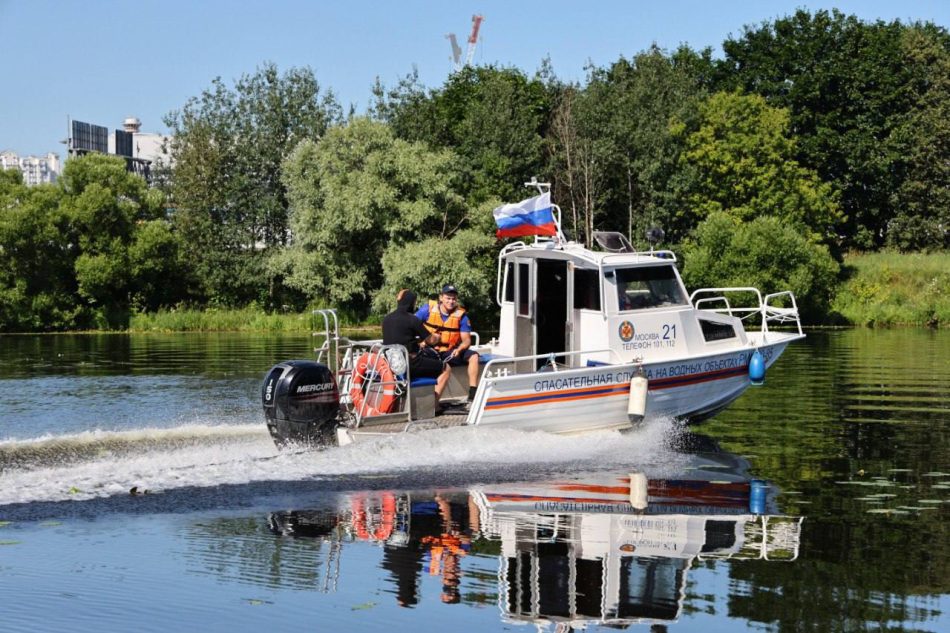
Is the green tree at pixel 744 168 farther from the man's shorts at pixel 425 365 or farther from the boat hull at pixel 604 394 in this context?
the man's shorts at pixel 425 365

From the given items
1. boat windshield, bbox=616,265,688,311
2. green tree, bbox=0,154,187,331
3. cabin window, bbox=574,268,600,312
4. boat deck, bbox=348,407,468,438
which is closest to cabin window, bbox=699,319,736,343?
boat windshield, bbox=616,265,688,311

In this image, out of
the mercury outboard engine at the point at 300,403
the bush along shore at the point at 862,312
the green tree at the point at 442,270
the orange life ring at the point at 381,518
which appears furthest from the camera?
the bush along shore at the point at 862,312

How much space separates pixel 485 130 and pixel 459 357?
37680 millimetres

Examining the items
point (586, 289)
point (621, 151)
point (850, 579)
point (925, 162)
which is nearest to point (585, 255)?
point (586, 289)

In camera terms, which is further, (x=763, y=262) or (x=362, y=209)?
(x=763, y=262)

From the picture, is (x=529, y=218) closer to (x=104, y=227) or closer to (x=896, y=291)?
(x=104, y=227)

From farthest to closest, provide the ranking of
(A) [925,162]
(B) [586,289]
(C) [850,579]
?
1. (A) [925,162]
2. (B) [586,289]
3. (C) [850,579]

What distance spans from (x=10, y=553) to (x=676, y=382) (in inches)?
385

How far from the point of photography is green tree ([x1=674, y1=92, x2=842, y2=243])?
54.0 m

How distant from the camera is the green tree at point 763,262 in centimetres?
4738

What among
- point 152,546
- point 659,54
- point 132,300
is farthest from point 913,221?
point 152,546

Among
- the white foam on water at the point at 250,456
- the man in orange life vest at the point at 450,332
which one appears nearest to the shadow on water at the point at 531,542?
the white foam on water at the point at 250,456

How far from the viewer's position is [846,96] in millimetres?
59188

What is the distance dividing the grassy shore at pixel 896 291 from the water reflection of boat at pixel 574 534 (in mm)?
35438
